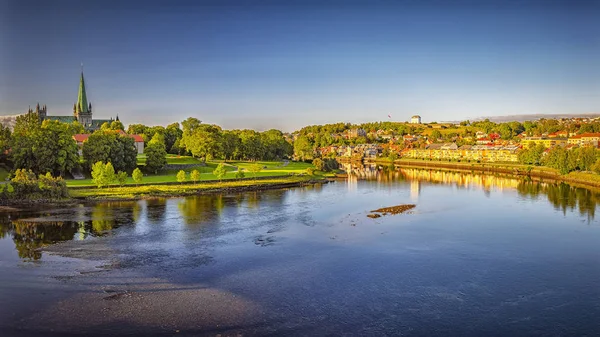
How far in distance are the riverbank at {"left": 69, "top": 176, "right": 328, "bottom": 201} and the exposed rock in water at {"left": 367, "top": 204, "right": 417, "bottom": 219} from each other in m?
18.2

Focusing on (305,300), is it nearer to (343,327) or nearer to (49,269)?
(343,327)

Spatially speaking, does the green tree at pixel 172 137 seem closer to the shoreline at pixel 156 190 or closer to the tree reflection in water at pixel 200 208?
the shoreline at pixel 156 190

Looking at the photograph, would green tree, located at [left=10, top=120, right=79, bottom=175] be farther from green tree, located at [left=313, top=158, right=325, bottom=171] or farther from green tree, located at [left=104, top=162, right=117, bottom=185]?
green tree, located at [left=313, top=158, right=325, bottom=171]

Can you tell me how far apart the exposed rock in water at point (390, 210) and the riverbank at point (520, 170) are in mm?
30541

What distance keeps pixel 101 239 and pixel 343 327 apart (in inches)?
674

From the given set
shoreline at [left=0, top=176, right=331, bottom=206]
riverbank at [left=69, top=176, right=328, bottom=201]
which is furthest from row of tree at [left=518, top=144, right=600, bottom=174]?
shoreline at [left=0, top=176, right=331, bottom=206]

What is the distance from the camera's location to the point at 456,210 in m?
39.3

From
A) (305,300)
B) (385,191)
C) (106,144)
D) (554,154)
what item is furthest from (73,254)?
(554,154)

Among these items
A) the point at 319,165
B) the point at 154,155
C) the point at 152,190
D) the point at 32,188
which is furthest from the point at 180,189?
the point at 319,165

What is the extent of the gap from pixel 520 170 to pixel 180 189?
58.2 metres

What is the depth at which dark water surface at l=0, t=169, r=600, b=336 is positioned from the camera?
15.4m

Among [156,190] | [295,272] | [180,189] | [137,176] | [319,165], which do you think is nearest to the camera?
[295,272]

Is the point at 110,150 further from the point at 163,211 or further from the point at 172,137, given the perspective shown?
the point at 172,137

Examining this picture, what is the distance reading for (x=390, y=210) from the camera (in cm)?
3878
